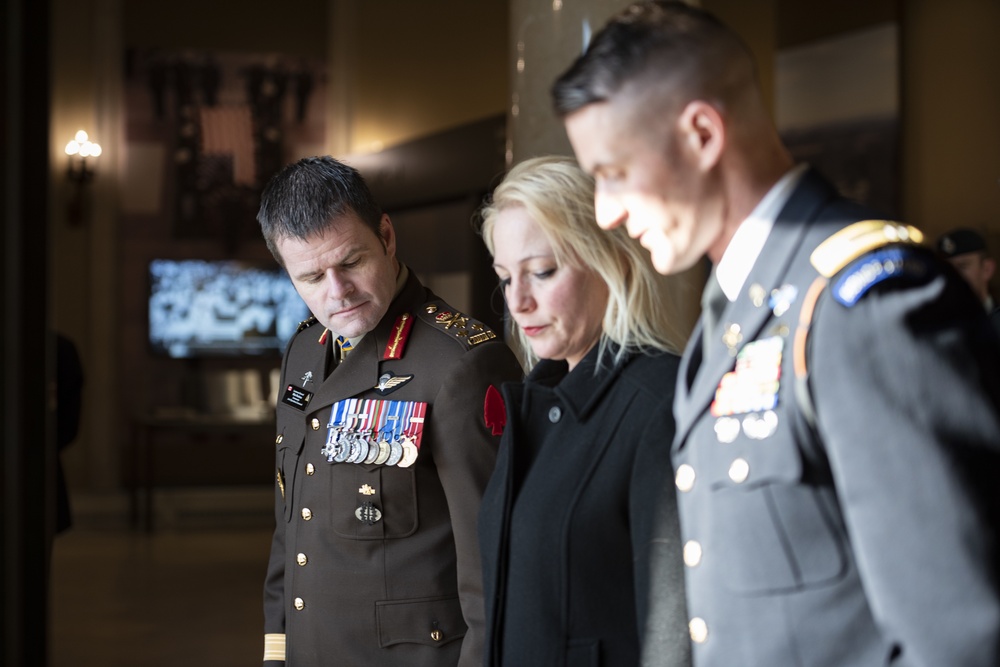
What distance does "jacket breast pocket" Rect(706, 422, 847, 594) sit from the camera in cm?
114

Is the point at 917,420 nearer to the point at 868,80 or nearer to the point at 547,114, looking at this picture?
the point at 547,114

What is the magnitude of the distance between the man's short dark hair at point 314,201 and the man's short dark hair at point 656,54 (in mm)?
912

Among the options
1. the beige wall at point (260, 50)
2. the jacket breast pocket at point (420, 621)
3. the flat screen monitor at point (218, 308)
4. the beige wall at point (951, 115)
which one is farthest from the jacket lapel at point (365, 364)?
the flat screen monitor at point (218, 308)

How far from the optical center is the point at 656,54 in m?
1.24

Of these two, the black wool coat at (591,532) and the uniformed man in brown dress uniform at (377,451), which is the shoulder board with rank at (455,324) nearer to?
the uniformed man in brown dress uniform at (377,451)

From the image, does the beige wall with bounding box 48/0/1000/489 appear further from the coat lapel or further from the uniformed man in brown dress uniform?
the coat lapel

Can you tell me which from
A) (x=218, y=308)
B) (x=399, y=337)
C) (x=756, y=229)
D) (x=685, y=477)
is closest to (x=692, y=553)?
(x=685, y=477)

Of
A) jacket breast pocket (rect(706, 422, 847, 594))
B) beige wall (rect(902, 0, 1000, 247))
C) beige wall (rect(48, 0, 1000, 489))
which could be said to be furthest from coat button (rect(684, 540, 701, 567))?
beige wall (rect(48, 0, 1000, 489))

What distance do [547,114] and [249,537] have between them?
6040 mm

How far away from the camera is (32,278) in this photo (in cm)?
151

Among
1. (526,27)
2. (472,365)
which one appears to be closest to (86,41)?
(526,27)

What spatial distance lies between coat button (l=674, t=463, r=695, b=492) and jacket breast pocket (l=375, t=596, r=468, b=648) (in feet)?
2.80

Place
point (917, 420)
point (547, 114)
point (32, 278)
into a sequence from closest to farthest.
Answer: point (917, 420) → point (32, 278) → point (547, 114)

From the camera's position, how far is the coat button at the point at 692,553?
128 centimetres
